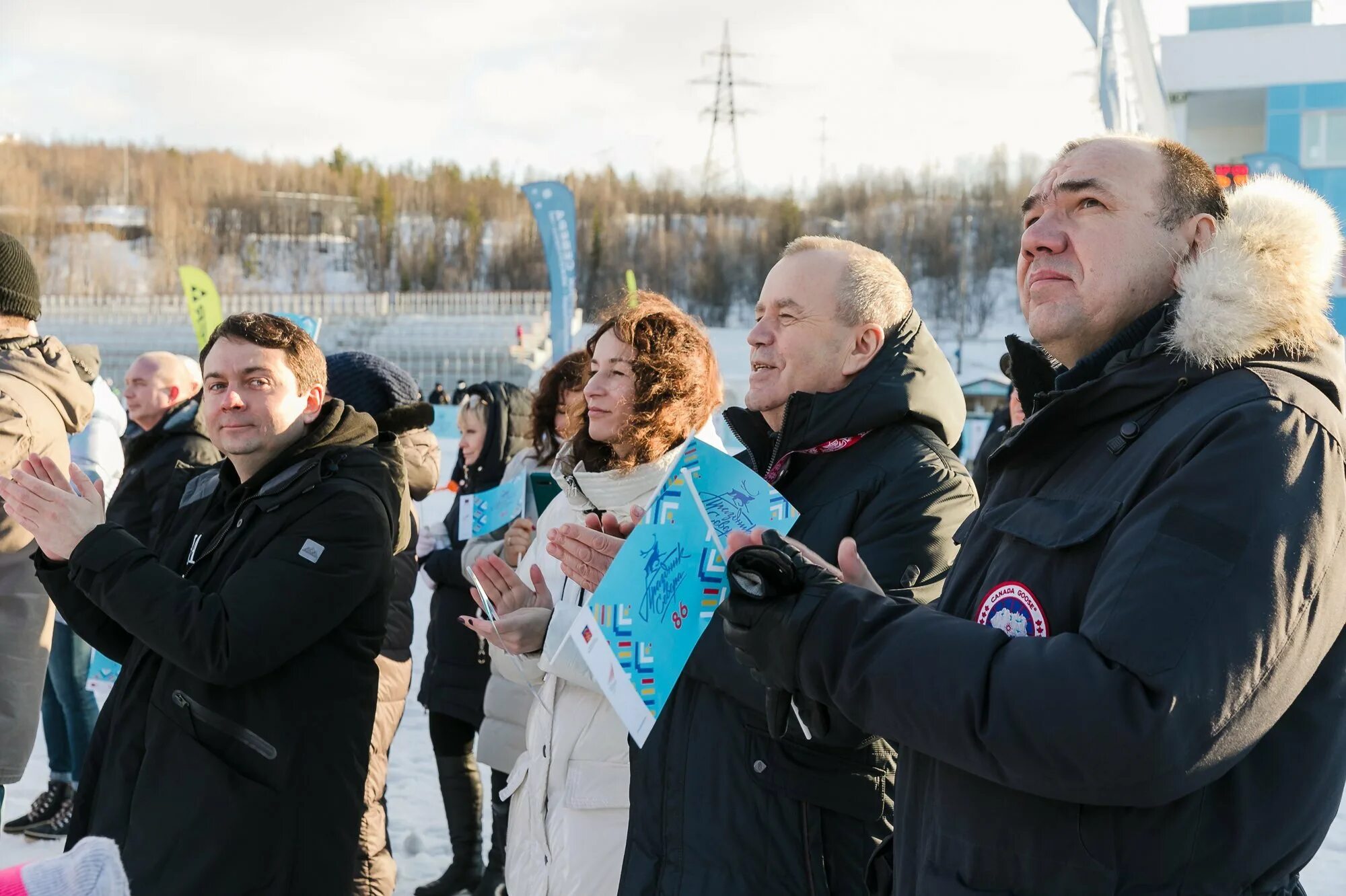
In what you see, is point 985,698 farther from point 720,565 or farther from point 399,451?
point 399,451

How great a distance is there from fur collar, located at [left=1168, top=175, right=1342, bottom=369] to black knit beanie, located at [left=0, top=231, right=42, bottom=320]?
3.23 metres

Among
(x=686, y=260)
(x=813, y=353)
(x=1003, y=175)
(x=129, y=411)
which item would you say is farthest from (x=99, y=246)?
(x=813, y=353)

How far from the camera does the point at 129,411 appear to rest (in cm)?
453

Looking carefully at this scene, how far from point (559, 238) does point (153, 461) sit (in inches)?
591

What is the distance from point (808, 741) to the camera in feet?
6.59

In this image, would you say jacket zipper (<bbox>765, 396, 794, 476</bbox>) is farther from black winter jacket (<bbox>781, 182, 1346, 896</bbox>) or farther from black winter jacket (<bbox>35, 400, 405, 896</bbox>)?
black winter jacket (<bbox>35, 400, 405, 896</bbox>)

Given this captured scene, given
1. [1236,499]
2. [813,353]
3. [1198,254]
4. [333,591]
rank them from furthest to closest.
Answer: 1. [333,591]
2. [813,353]
3. [1198,254]
4. [1236,499]

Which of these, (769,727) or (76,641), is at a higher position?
(769,727)

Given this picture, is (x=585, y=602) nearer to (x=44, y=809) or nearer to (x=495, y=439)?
(x=495, y=439)

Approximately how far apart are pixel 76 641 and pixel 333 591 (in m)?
2.69

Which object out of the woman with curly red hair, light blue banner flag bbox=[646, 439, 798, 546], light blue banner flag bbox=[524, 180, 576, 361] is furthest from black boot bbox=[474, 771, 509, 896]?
light blue banner flag bbox=[524, 180, 576, 361]

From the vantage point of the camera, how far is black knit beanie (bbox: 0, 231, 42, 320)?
11.4ft

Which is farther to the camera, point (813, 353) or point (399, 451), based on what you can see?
point (399, 451)

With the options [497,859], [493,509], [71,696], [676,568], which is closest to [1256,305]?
[676,568]
